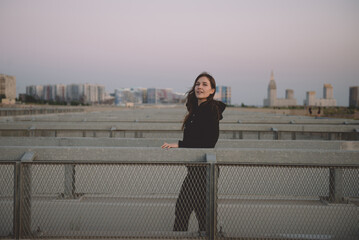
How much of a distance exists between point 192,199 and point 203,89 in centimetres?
136

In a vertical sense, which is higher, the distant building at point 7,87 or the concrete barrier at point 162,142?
the distant building at point 7,87

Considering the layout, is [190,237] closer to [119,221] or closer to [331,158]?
[119,221]

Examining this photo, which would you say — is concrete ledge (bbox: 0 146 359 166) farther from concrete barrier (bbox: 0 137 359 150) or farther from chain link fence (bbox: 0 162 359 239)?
concrete barrier (bbox: 0 137 359 150)

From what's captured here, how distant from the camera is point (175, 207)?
147 inches

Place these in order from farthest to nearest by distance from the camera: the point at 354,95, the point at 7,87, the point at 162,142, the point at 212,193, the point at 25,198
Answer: the point at 354,95
the point at 7,87
the point at 162,142
the point at 25,198
the point at 212,193

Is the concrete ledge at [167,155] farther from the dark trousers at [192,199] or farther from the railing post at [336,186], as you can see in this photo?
the railing post at [336,186]

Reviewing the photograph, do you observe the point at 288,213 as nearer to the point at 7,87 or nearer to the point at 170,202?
the point at 170,202

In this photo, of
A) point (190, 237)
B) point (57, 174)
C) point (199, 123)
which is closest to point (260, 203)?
point (190, 237)

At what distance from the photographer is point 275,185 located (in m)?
4.58

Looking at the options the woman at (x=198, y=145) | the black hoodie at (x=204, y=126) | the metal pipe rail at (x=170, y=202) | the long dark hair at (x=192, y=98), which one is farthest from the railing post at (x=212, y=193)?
the long dark hair at (x=192, y=98)

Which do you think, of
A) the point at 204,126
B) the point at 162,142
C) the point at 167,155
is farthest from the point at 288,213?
the point at 162,142

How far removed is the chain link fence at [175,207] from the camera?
11.5 ft

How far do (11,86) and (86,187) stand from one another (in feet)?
427

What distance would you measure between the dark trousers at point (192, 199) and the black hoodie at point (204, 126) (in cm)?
31
